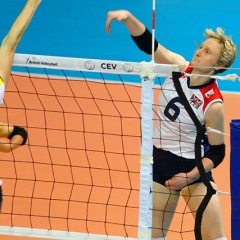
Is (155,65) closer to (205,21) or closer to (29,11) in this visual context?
(29,11)

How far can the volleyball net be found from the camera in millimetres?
3887

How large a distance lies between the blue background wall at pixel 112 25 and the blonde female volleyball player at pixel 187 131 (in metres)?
5.03

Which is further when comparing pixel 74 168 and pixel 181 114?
pixel 74 168

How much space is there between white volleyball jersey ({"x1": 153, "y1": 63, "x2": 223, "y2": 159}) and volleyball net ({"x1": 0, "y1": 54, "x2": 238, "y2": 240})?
0.31 meters

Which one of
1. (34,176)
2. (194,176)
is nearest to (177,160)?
(194,176)

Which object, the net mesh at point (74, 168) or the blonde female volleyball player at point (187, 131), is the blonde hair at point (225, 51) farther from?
the net mesh at point (74, 168)

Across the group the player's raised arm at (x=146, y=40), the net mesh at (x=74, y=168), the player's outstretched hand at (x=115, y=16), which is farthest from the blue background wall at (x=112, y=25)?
the player's outstretched hand at (x=115, y=16)

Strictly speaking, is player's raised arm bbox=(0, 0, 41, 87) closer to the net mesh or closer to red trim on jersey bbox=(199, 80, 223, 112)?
the net mesh

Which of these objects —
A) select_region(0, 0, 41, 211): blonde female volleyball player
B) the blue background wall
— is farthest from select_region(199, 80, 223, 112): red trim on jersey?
the blue background wall

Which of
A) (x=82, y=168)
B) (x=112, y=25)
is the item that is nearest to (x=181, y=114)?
(x=82, y=168)

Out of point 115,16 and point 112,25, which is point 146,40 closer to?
point 115,16

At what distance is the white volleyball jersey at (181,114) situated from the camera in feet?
13.2

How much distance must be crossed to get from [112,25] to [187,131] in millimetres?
6372

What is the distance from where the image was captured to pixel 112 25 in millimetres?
10250
